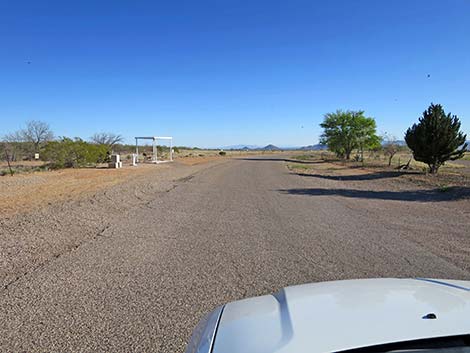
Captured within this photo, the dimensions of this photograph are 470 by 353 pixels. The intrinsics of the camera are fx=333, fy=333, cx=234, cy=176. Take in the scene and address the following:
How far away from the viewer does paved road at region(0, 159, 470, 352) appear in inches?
134

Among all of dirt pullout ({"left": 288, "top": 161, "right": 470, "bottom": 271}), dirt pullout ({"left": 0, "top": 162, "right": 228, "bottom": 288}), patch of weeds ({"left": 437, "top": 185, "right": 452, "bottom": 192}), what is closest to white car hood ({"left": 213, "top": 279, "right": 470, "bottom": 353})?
dirt pullout ({"left": 288, "top": 161, "right": 470, "bottom": 271})

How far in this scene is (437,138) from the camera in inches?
880

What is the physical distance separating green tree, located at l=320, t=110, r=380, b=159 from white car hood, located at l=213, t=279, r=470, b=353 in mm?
49625

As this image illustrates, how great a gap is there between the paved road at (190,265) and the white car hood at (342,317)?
142cm

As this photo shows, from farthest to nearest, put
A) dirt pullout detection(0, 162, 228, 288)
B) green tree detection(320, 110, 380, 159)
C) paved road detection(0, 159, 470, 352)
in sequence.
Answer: green tree detection(320, 110, 380, 159) < dirt pullout detection(0, 162, 228, 288) < paved road detection(0, 159, 470, 352)

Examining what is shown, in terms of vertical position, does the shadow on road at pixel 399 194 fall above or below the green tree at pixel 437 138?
below

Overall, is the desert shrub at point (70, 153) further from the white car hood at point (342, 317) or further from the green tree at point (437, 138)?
the white car hood at point (342, 317)

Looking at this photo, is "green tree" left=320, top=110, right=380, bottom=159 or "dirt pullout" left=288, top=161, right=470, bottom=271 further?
"green tree" left=320, top=110, right=380, bottom=159

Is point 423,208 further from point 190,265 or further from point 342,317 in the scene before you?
point 342,317

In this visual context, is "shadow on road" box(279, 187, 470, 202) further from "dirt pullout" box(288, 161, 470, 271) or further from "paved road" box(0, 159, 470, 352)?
"paved road" box(0, 159, 470, 352)

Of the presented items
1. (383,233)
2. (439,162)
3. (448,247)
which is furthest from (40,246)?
(439,162)

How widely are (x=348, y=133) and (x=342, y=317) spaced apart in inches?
2074

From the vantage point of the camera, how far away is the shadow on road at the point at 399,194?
13.2m

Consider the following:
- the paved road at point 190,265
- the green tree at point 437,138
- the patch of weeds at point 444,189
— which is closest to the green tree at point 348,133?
the green tree at point 437,138
